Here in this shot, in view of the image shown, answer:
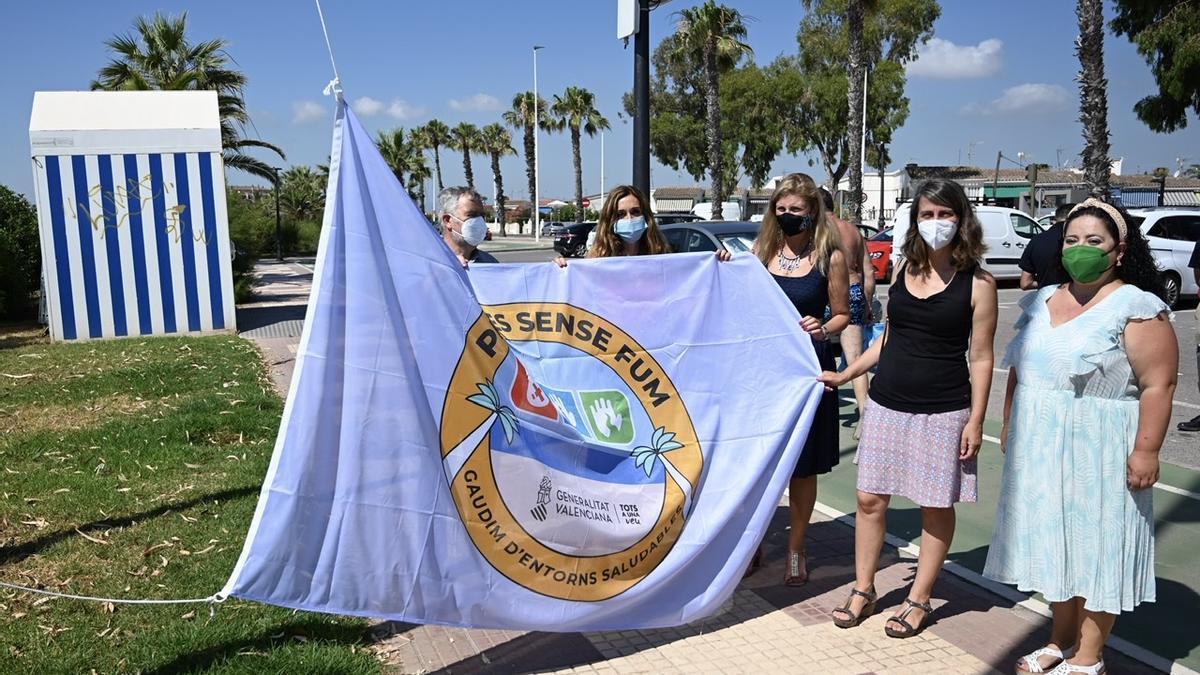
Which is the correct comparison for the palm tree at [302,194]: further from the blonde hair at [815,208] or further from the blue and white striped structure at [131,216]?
the blonde hair at [815,208]

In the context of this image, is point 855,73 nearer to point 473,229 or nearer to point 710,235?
point 710,235

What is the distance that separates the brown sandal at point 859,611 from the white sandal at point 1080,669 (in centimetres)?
Answer: 81

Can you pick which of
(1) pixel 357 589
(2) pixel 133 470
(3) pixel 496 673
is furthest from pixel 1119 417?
(2) pixel 133 470

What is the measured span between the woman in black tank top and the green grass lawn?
225cm

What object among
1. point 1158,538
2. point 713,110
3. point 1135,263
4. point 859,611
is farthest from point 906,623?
point 713,110

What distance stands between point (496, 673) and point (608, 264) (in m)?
1.80

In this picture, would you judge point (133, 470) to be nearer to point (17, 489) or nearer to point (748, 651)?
point (17, 489)

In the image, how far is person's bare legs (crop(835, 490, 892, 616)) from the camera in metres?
3.99

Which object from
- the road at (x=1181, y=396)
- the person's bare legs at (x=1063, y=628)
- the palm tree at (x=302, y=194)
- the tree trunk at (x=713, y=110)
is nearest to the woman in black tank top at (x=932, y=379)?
the person's bare legs at (x=1063, y=628)

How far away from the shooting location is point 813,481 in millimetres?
4484

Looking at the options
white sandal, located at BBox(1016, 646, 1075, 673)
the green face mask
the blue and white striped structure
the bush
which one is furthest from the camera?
the bush

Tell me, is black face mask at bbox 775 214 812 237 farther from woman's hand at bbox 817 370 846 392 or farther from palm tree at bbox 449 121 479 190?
palm tree at bbox 449 121 479 190

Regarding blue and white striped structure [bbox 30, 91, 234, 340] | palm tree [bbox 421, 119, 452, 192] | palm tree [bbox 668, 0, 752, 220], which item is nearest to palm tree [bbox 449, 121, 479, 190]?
palm tree [bbox 421, 119, 452, 192]

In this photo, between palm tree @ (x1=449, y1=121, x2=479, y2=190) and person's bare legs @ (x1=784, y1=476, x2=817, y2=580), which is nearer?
person's bare legs @ (x1=784, y1=476, x2=817, y2=580)
